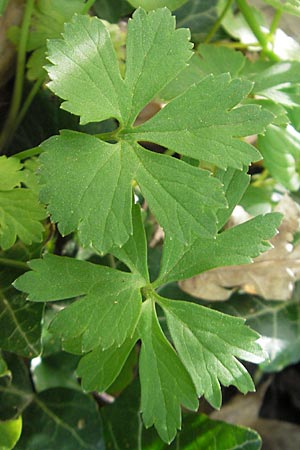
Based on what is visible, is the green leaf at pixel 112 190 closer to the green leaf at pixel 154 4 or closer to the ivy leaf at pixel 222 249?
the ivy leaf at pixel 222 249

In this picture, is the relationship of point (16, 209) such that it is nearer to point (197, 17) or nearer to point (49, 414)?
point (49, 414)

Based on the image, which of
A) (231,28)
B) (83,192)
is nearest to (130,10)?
(231,28)

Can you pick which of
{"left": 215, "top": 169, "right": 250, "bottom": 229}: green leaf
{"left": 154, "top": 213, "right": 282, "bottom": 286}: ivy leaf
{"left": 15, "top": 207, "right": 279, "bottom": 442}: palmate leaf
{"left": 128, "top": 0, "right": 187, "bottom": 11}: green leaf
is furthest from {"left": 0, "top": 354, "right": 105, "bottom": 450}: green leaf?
{"left": 128, "top": 0, "right": 187, "bottom": 11}: green leaf

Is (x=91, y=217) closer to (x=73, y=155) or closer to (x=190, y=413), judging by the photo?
(x=73, y=155)

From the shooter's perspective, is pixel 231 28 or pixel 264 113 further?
pixel 231 28

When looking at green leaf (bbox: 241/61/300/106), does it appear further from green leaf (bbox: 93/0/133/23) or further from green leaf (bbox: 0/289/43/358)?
green leaf (bbox: 0/289/43/358)

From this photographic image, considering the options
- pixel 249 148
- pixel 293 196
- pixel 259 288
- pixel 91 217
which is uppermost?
pixel 249 148
